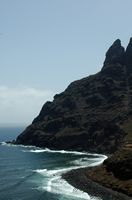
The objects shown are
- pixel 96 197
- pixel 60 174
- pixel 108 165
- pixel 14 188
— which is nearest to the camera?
pixel 96 197

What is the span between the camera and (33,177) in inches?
6969

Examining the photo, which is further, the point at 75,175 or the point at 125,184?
the point at 75,175

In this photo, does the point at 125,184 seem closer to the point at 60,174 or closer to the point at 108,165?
the point at 108,165

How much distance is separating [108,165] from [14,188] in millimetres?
36046

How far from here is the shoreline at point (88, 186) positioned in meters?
136

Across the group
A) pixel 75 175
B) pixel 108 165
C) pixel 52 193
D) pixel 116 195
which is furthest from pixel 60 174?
pixel 116 195

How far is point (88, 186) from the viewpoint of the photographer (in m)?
152

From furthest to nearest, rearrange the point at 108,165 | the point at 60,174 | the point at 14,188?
the point at 60,174 < the point at 108,165 < the point at 14,188

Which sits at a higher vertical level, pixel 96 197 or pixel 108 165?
pixel 108 165

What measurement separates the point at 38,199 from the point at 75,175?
4016 centimetres

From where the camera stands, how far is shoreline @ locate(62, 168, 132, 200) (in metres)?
136

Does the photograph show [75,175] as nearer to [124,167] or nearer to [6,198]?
[124,167]

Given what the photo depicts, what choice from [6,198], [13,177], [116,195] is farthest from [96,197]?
[13,177]

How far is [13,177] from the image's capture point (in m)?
177
